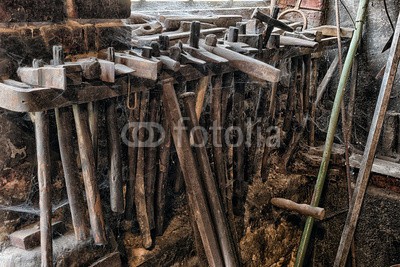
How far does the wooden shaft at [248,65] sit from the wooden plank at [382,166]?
147cm

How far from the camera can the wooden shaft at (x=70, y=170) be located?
1.58 m

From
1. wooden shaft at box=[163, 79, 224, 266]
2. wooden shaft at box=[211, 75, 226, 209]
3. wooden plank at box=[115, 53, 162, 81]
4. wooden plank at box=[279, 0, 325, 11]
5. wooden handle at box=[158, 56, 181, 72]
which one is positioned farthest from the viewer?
wooden plank at box=[279, 0, 325, 11]

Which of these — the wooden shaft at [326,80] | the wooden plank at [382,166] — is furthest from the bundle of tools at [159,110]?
the wooden plank at [382,166]

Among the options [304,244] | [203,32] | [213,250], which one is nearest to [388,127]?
[304,244]

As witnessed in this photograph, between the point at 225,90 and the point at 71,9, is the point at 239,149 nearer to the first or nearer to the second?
the point at 225,90

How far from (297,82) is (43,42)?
1904 mm

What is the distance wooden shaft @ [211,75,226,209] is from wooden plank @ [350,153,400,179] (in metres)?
1.23

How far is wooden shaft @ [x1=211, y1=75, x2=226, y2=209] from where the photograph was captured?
2264mm

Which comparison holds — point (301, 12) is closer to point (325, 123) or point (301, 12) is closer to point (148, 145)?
point (325, 123)

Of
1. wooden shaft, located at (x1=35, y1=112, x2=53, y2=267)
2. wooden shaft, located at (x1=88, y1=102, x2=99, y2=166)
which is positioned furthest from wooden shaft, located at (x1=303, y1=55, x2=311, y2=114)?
wooden shaft, located at (x1=35, y1=112, x2=53, y2=267)

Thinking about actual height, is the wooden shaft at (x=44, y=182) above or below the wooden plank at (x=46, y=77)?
below

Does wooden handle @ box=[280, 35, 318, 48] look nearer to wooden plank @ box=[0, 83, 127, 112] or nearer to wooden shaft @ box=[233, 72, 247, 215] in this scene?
wooden shaft @ box=[233, 72, 247, 215]

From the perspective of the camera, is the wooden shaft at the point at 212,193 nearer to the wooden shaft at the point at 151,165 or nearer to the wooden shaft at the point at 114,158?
the wooden shaft at the point at 151,165

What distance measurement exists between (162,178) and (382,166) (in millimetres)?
1717
